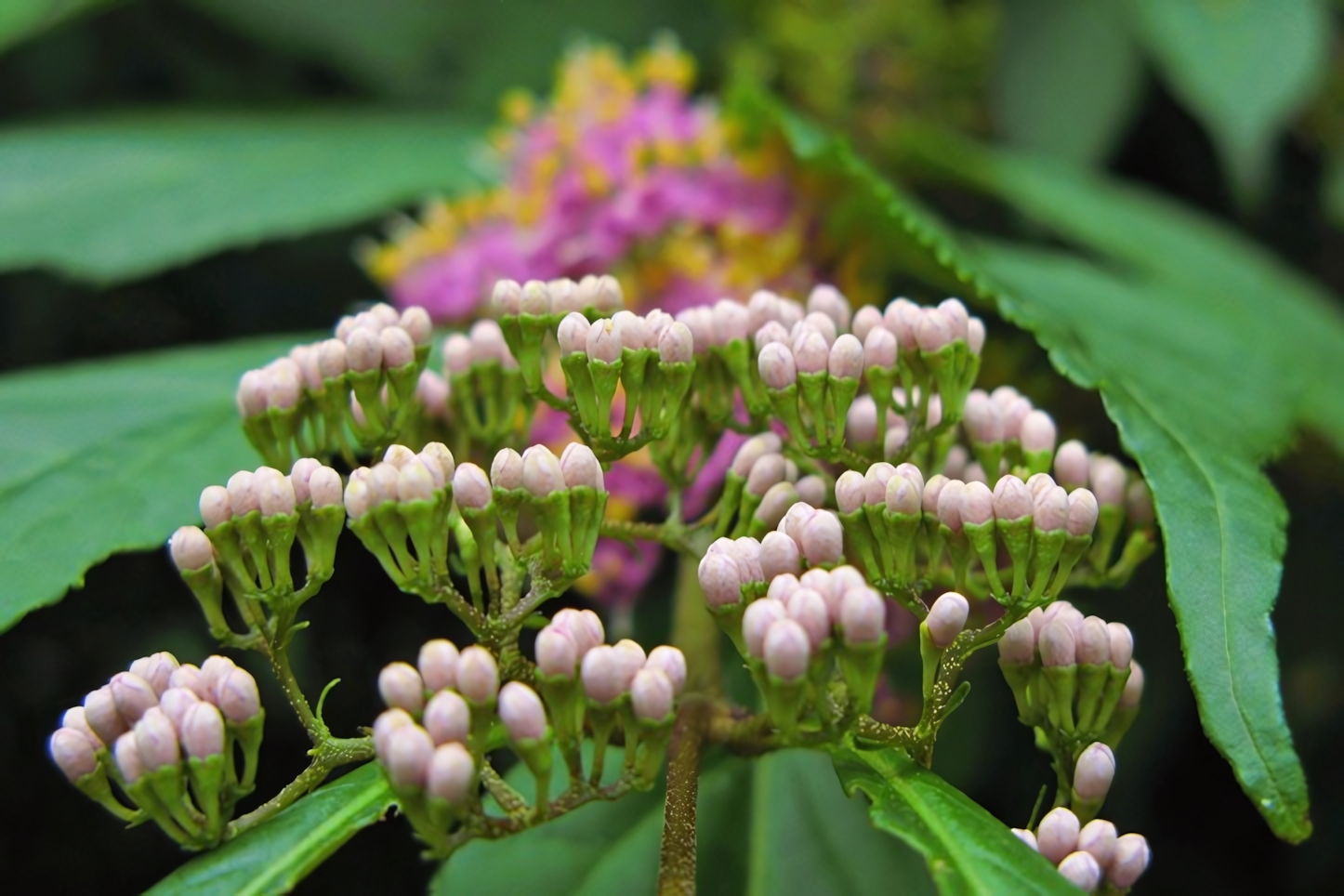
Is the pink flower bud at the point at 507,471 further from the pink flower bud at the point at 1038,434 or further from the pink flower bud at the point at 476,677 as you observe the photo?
the pink flower bud at the point at 1038,434

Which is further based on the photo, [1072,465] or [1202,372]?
[1202,372]

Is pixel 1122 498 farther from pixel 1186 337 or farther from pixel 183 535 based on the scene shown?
pixel 183 535

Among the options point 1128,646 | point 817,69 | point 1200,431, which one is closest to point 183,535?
point 1128,646

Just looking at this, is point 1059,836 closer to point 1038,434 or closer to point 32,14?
point 1038,434

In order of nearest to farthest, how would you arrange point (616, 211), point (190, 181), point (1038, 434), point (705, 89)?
point (1038, 434), point (616, 211), point (190, 181), point (705, 89)

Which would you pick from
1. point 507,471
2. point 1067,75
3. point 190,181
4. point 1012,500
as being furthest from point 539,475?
point 1067,75

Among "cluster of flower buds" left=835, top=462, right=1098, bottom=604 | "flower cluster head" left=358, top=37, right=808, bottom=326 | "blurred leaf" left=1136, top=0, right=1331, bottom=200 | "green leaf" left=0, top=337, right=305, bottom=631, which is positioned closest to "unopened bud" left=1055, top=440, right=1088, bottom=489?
"cluster of flower buds" left=835, top=462, right=1098, bottom=604

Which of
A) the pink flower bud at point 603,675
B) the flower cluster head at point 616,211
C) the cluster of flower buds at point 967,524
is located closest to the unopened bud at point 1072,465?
the cluster of flower buds at point 967,524
